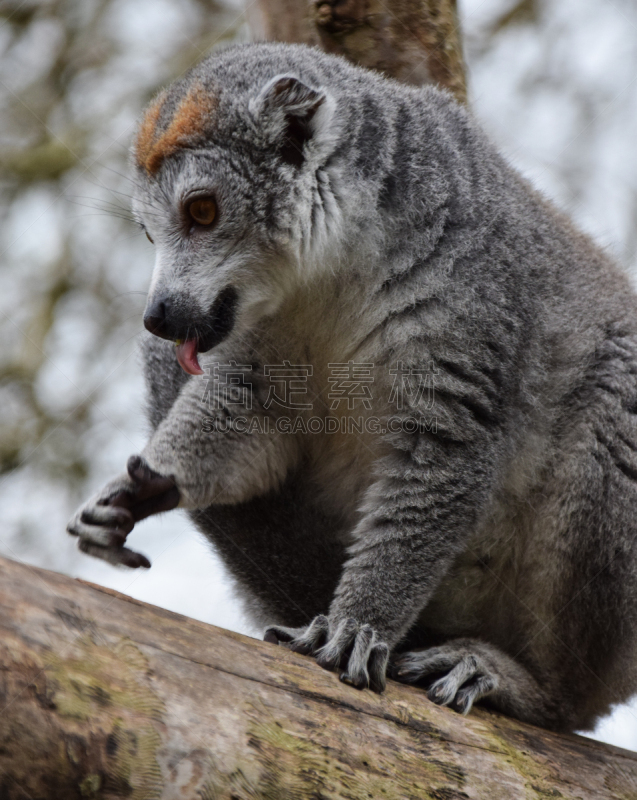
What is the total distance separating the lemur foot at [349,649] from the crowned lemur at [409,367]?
35mm

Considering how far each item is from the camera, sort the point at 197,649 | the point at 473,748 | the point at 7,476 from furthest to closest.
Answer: the point at 7,476
the point at 473,748
the point at 197,649

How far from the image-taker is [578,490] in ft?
14.5

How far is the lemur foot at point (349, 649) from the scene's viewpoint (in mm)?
3746

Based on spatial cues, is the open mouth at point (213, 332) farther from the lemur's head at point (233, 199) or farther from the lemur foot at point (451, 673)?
the lemur foot at point (451, 673)

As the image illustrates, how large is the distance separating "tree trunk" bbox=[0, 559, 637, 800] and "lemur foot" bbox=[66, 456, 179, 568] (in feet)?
3.73

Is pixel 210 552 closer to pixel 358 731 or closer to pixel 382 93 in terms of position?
pixel 358 731

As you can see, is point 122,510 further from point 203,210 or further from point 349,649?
point 203,210

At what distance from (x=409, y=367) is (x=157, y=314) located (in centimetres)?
133

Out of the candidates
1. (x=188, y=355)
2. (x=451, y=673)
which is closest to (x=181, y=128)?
(x=188, y=355)

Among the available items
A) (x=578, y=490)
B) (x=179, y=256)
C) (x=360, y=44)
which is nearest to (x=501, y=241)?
(x=578, y=490)

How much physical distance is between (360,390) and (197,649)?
184cm

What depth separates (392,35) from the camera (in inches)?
241

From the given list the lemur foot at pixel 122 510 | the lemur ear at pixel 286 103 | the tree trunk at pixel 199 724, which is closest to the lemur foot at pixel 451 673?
the tree trunk at pixel 199 724

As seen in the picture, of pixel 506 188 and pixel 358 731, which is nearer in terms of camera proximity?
pixel 358 731
